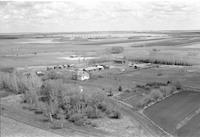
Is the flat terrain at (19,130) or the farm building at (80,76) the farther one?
the farm building at (80,76)

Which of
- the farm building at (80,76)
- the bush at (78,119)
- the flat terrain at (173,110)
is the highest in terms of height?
the farm building at (80,76)

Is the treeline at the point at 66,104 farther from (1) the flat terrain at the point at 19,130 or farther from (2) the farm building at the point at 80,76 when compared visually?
(2) the farm building at the point at 80,76

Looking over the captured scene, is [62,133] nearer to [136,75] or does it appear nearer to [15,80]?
[15,80]

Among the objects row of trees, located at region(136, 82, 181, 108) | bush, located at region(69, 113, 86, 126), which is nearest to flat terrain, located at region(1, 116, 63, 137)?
bush, located at region(69, 113, 86, 126)

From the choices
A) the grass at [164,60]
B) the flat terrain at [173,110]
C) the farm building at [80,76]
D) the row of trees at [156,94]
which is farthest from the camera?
the grass at [164,60]

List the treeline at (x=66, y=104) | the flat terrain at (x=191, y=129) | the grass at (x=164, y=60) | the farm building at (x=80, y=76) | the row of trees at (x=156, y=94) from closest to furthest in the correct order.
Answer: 1. the flat terrain at (x=191, y=129)
2. the treeline at (x=66, y=104)
3. the row of trees at (x=156, y=94)
4. the farm building at (x=80, y=76)
5. the grass at (x=164, y=60)

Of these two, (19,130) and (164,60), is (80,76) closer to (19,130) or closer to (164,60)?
(19,130)

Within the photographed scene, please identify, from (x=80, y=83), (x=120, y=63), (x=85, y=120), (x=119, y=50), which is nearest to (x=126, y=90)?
(x=80, y=83)

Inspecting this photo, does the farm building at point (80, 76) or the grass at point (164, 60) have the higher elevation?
the grass at point (164, 60)

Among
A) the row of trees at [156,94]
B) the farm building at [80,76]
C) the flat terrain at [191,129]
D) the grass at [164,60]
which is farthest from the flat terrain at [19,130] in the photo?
the grass at [164,60]
